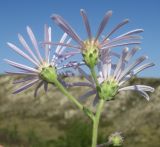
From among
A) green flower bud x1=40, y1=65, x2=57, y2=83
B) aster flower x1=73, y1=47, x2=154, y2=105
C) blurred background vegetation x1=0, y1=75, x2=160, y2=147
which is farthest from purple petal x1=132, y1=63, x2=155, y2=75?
blurred background vegetation x1=0, y1=75, x2=160, y2=147

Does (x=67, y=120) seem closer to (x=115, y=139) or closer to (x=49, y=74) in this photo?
(x=115, y=139)

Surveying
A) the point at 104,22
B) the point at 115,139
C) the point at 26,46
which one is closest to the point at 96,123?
the point at 104,22

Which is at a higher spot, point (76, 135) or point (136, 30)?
point (136, 30)

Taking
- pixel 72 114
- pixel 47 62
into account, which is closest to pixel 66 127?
pixel 72 114

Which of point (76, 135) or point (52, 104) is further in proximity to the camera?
point (52, 104)

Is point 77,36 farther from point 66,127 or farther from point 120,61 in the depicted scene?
point 66,127

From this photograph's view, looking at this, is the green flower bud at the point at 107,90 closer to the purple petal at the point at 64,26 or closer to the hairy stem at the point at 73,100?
the hairy stem at the point at 73,100

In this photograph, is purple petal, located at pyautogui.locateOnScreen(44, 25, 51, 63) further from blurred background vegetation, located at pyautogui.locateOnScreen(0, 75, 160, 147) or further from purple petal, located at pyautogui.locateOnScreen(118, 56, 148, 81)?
blurred background vegetation, located at pyautogui.locateOnScreen(0, 75, 160, 147)
